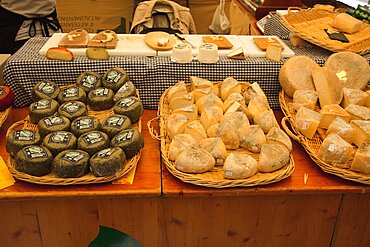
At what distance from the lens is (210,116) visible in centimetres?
156

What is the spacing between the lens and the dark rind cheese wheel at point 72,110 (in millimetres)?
1543

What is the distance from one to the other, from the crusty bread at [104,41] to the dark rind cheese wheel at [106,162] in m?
0.78

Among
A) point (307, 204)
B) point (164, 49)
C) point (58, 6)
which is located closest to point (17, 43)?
point (58, 6)

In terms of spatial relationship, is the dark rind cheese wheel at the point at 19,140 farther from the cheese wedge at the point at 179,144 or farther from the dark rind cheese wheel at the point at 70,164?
the cheese wedge at the point at 179,144

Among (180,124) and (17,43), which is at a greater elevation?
(180,124)

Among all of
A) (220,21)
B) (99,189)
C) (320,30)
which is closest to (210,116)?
(99,189)

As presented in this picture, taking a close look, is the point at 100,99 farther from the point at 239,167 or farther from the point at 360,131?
the point at 360,131

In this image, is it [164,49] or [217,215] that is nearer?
[217,215]

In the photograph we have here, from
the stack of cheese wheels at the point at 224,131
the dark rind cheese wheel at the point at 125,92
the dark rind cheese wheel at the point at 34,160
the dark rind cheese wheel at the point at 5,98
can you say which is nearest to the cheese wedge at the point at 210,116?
the stack of cheese wheels at the point at 224,131

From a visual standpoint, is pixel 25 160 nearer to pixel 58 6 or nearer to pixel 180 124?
pixel 180 124

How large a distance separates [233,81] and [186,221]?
695 mm

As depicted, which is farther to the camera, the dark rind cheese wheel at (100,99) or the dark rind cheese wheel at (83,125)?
the dark rind cheese wheel at (100,99)

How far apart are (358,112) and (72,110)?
118 cm

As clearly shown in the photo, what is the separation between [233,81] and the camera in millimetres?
1793
